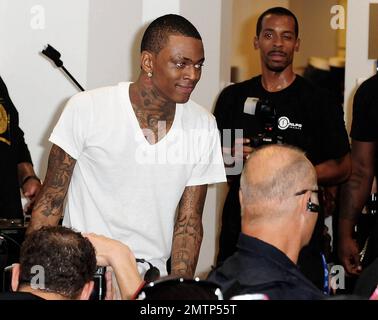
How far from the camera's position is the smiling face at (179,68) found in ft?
10.7

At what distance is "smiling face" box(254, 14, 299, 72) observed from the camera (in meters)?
4.11

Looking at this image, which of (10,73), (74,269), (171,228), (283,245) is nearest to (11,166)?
(10,73)

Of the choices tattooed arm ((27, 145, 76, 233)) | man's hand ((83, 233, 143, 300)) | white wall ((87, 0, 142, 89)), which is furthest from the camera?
white wall ((87, 0, 142, 89))

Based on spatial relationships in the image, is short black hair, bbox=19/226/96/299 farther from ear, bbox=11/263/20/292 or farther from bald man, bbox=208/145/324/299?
bald man, bbox=208/145/324/299

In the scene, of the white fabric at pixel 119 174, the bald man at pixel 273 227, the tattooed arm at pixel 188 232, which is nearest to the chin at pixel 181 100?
the white fabric at pixel 119 174

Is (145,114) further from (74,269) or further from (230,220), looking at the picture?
(74,269)

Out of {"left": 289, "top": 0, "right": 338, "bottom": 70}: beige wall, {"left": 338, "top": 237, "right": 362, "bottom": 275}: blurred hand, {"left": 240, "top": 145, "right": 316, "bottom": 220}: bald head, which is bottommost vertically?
{"left": 338, "top": 237, "right": 362, "bottom": 275}: blurred hand

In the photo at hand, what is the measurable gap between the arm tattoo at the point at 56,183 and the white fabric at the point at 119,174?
0.04 metres

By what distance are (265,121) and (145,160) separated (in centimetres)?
91

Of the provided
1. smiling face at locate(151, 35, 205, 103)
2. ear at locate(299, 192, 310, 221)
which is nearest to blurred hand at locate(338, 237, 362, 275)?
smiling face at locate(151, 35, 205, 103)

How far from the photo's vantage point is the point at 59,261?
2.23m

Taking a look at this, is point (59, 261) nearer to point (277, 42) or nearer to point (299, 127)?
point (299, 127)

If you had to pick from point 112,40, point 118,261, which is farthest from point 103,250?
point 112,40

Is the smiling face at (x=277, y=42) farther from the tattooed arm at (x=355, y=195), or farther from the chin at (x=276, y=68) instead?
the tattooed arm at (x=355, y=195)
